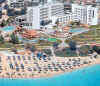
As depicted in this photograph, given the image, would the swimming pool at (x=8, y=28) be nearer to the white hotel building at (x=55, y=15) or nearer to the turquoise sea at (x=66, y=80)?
the white hotel building at (x=55, y=15)

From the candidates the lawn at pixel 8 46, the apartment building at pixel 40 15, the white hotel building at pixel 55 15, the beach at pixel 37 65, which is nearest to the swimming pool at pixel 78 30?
the white hotel building at pixel 55 15

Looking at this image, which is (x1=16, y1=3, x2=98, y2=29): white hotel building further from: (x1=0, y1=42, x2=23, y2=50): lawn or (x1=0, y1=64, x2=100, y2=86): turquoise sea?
(x1=0, y1=64, x2=100, y2=86): turquoise sea

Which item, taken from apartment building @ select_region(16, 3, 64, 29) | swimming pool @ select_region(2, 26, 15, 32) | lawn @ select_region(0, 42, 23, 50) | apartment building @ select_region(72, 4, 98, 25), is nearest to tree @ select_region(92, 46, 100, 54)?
apartment building @ select_region(72, 4, 98, 25)

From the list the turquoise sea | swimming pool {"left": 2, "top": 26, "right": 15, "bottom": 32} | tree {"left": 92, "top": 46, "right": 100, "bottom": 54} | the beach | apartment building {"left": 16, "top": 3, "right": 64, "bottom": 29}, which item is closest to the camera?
the turquoise sea

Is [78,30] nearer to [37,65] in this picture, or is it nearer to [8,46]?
[37,65]

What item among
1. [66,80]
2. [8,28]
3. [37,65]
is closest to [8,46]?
[8,28]

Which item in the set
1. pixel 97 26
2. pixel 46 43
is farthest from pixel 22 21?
pixel 97 26
